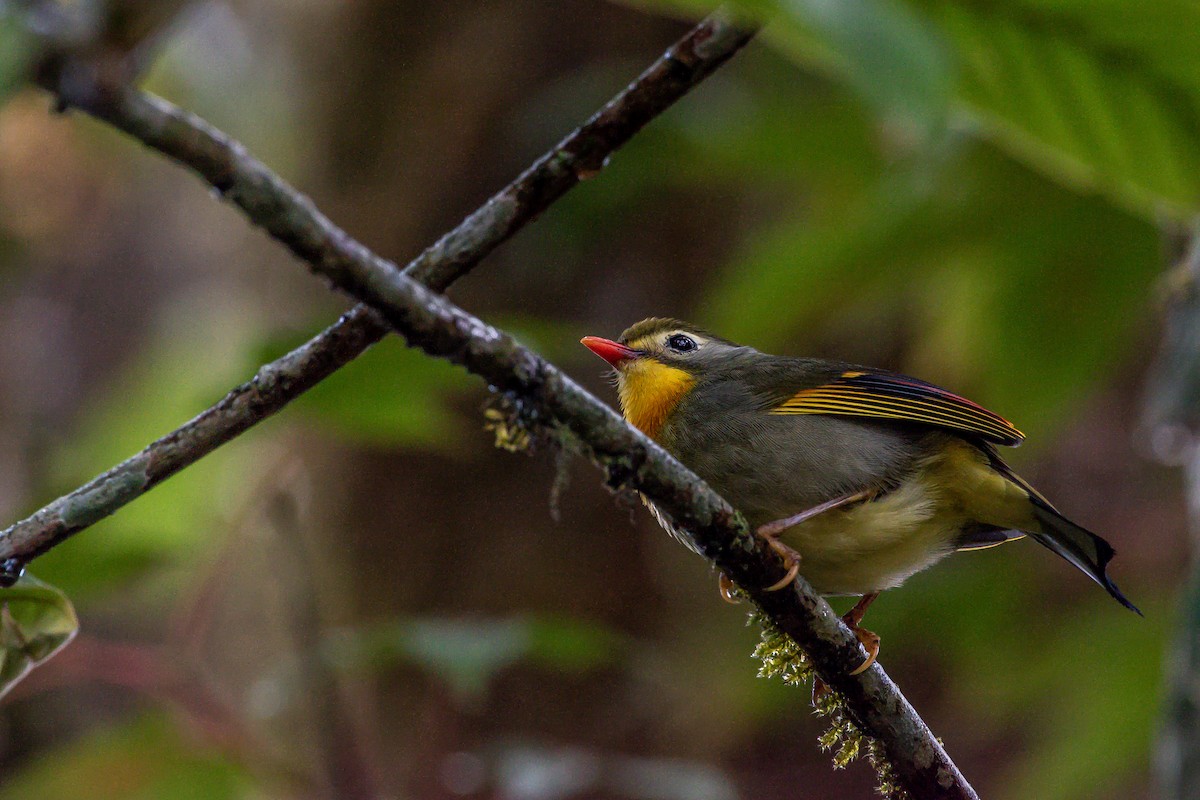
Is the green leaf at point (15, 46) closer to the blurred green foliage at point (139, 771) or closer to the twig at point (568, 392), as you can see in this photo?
the twig at point (568, 392)

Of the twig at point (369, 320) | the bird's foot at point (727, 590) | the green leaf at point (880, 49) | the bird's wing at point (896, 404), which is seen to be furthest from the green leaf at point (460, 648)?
the green leaf at point (880, 49)

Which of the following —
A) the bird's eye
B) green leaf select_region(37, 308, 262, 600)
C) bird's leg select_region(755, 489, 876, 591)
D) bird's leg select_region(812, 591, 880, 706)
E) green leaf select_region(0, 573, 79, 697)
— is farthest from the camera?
the bird's eye

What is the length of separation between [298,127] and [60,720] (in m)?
3.09

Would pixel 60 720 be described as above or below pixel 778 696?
above

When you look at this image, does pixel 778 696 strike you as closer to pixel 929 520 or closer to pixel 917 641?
pixel 917 641

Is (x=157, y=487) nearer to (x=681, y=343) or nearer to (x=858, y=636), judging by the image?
(x=681, y=343)

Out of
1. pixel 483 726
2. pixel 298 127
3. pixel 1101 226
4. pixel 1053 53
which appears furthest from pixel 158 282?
pixel 1053 53

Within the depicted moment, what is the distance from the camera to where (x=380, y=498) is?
5176 millimetres

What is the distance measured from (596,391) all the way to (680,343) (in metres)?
2.64

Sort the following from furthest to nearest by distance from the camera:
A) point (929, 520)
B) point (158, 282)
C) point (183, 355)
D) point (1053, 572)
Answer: point (158, 282), point (183, 355), point (1053, 572), point (929, 520)

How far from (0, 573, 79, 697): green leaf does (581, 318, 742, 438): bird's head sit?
1.38m

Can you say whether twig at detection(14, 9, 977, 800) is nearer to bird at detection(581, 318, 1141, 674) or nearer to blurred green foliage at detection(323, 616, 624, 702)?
bird at detection(581, 318, 1141, 674)

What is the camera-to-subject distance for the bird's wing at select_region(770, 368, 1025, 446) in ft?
7.98

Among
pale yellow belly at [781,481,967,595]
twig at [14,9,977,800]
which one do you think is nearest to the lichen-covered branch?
twig at [14,9,977,800]
